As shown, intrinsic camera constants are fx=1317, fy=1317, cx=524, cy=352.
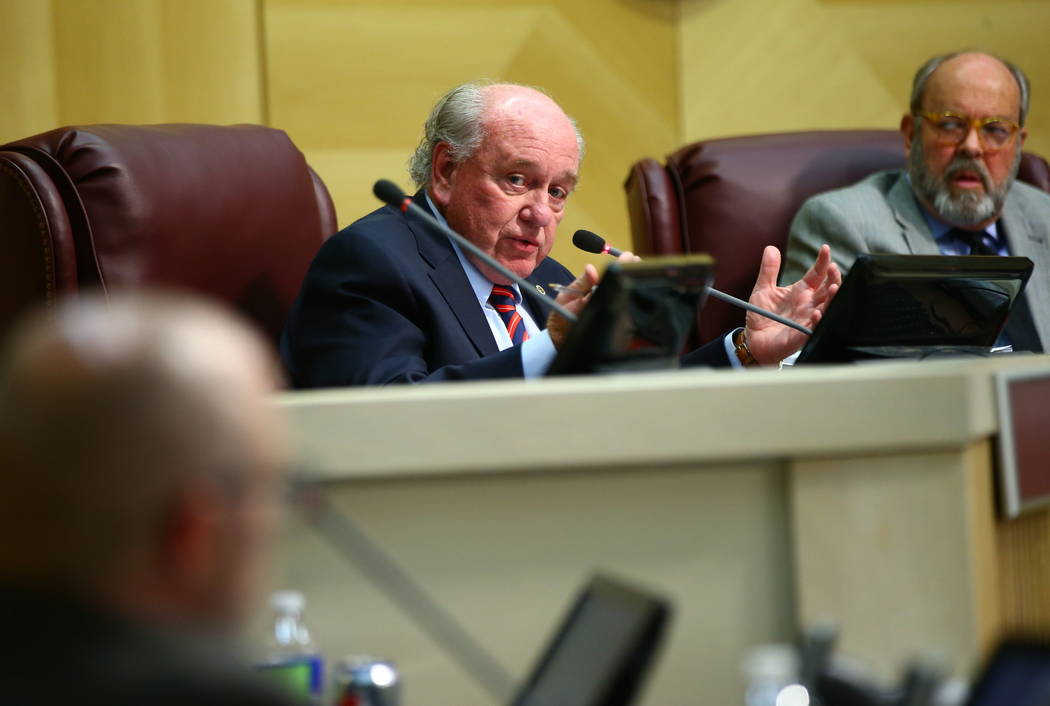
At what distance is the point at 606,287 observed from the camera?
1.29 metres

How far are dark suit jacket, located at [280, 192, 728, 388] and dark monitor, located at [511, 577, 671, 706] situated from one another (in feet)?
3.60

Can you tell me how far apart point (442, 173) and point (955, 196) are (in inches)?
43.9

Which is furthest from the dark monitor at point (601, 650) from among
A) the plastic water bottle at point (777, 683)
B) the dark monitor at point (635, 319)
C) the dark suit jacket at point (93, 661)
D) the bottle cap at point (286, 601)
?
the dark monitor at point (635, 319)

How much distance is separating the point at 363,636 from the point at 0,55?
8.45ft

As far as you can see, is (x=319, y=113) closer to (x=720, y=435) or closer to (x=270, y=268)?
(x=270, y=268)

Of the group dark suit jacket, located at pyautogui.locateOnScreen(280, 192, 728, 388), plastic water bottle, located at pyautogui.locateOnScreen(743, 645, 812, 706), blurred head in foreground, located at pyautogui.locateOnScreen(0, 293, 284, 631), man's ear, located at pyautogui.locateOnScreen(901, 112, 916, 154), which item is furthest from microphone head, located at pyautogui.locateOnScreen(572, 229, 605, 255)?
blurred head in foreground, located at pyautogui.locateOnScreen(0, 293, 284, 631)

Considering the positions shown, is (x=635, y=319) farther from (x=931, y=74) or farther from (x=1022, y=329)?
(x=931, y=74)

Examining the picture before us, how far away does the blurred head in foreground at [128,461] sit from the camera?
0.50 m

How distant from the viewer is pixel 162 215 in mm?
2041

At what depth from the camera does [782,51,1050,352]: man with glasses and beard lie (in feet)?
8.68

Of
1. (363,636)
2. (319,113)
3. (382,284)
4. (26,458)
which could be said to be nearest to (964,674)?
(363,636)

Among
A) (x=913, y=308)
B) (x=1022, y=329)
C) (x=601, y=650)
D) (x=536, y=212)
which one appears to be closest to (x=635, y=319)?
(x=913, y=308)

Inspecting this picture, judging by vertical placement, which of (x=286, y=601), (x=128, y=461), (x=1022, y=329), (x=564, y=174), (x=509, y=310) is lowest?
(x=1022, y=329)

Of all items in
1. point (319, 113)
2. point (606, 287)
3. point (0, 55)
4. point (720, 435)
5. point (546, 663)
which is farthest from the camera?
point (319, 113)
